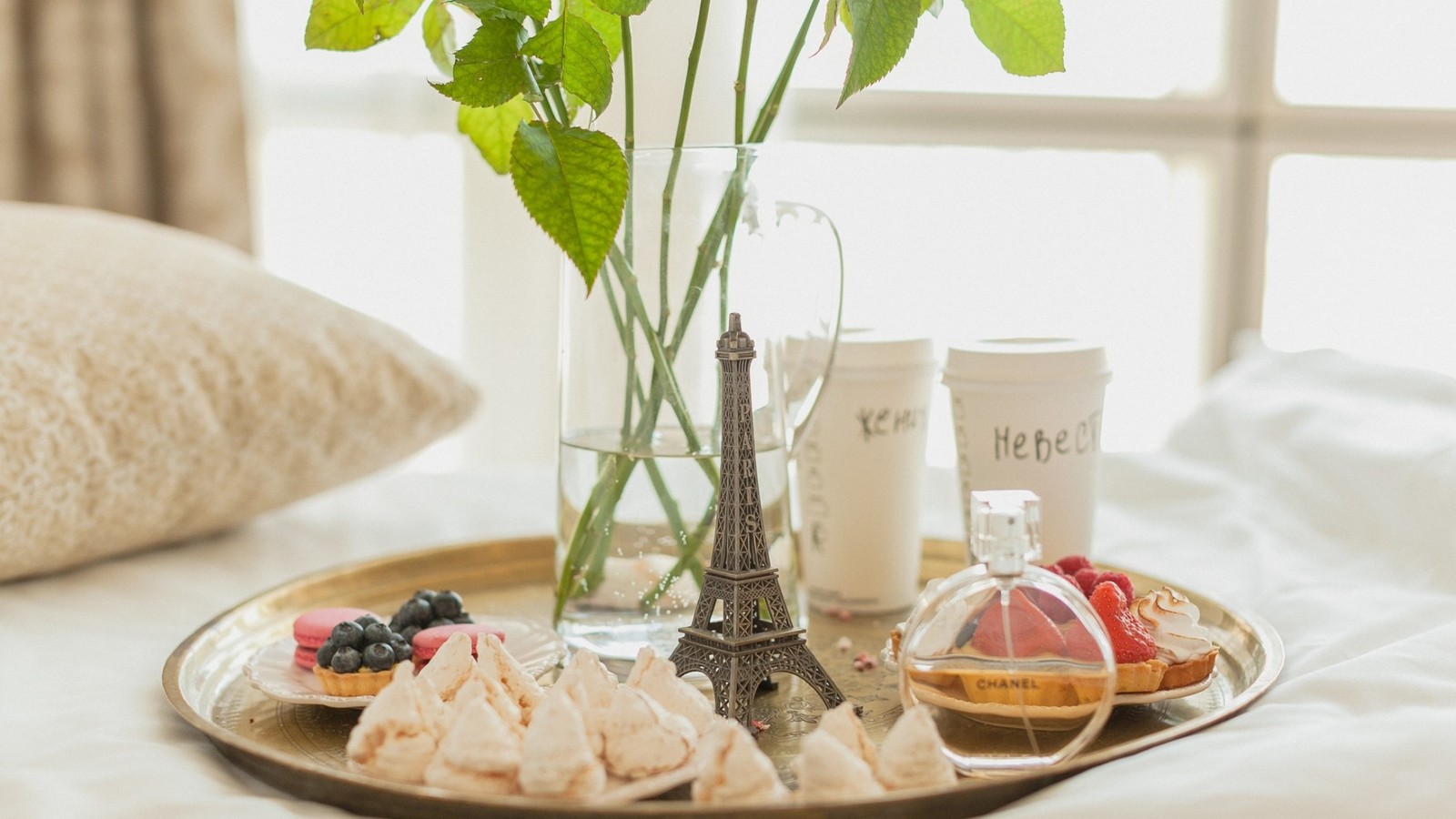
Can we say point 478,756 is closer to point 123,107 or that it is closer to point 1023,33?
point 1023,33

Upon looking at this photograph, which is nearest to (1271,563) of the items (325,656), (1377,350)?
(325,656)

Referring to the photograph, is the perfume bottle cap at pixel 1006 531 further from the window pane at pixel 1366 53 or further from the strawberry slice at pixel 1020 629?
the window pane at pixel 1366 53

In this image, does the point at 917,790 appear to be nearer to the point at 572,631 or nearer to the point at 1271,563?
the point at 572,631

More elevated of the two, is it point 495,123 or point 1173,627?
point 495,123

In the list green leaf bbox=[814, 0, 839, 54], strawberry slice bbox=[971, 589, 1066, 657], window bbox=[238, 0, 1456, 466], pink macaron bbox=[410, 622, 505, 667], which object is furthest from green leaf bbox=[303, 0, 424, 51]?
window bbox=[238, 0, 1456, 466]

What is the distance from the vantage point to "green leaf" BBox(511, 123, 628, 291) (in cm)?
66

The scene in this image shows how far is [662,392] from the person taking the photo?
790mm

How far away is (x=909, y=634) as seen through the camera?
2.18 ft

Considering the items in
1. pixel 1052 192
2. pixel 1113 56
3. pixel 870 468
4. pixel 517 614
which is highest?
pixel 1113 56

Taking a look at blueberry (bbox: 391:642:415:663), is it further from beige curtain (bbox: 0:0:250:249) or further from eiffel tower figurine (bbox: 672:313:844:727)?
beige curtain (bbox: 0:0:250:249)

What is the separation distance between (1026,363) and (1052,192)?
5.38 feet

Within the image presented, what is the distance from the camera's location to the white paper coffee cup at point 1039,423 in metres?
0.89

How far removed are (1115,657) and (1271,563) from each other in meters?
0.40

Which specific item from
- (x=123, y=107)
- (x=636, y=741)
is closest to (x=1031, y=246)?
(x=123, y=107)
